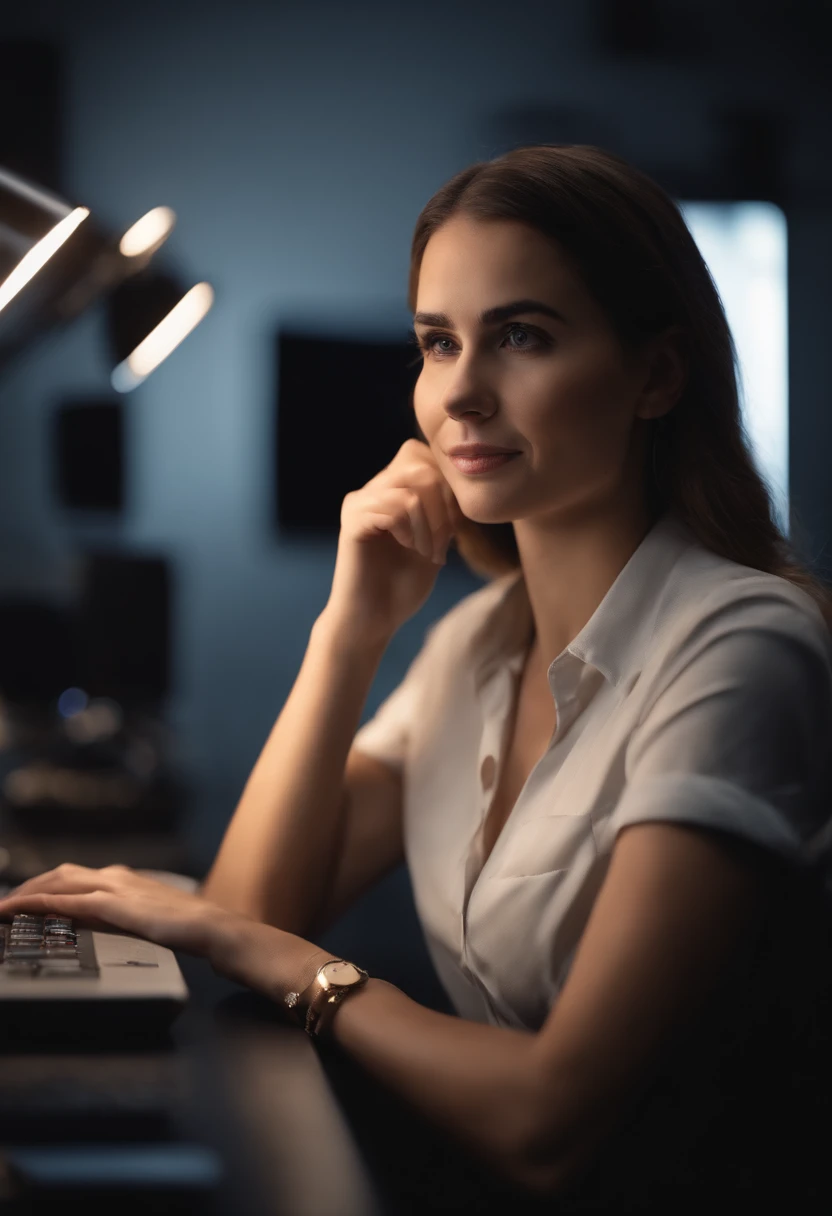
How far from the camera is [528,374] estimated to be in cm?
109

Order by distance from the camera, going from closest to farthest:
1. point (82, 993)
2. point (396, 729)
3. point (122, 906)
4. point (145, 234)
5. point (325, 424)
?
point (82, 993) < point (122, 906) < point (396, 729) < point (145, 234) < point (325, 424)

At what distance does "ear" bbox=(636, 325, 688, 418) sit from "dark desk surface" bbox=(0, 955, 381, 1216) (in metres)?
0.65

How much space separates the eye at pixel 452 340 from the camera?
109 cm

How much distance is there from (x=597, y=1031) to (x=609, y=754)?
28cm

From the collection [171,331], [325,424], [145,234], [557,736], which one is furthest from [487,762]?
[325,424]

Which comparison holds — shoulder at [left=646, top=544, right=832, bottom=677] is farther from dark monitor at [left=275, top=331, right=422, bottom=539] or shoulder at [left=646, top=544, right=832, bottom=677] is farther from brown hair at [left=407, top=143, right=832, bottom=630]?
dark monitor at [left=275, top=331, right=422, bottom=539]

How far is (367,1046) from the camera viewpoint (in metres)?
0.87

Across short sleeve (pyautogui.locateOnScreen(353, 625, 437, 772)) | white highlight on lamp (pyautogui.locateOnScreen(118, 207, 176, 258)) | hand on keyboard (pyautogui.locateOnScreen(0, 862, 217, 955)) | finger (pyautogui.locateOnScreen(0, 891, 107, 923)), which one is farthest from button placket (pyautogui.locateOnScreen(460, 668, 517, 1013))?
white highlight on lamp (pyautogui.locateOnScreen(118, 207, 176, 258))

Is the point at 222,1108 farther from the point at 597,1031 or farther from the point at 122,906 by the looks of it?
the point at 122,906

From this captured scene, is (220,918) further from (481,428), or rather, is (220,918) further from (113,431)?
(113,431)

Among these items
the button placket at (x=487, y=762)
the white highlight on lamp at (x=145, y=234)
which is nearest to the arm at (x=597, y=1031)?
the button placket at (x=487, y=762)

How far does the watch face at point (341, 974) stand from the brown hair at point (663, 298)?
493 mm

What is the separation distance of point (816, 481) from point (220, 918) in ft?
9.66

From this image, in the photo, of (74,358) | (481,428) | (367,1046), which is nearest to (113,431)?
(74,358)
